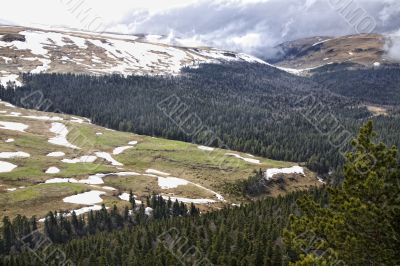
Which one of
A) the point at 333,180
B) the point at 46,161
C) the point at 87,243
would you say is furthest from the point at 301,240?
the point at 333,180

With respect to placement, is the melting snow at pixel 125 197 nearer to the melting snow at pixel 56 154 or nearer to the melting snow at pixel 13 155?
the melting snow at pixel 56 154

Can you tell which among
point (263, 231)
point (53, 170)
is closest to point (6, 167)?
point (53, 170)

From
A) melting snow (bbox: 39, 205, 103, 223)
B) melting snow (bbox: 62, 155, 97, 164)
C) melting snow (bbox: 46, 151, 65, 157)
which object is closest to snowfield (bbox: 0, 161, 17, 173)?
melting snow (bbox: 62, 155, 97, 164)

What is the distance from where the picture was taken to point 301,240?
24.6 m

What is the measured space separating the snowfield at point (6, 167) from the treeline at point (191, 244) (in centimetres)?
6016

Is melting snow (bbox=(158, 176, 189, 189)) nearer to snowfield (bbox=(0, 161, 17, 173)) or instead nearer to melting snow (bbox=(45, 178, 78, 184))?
melting snow (bbox=(45, 178, 78, 184))

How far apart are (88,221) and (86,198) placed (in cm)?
1904

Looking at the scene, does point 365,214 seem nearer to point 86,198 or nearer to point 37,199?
point 86,198

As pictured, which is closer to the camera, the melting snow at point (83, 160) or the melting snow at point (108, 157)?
the melting snow at point (83, 160)

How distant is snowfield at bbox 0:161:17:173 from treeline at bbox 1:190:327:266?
60.2 m

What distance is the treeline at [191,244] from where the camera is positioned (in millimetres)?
86469

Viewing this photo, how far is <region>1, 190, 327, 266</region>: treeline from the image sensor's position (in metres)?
86.5

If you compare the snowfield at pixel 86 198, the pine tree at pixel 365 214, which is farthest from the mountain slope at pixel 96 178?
the pine tree at pixel 365 214

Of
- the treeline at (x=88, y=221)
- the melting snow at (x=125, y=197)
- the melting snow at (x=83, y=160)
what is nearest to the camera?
the treeline at (x=88, y=221)
